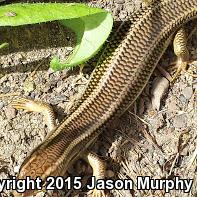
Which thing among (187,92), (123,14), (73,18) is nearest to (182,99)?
(187,92)

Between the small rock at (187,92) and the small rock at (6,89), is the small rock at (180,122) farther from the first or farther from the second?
the small rock at (6,89)

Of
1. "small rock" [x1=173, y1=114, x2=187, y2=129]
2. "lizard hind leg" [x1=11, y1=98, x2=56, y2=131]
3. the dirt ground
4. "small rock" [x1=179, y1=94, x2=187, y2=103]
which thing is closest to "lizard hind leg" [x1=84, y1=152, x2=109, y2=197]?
the dirt ground

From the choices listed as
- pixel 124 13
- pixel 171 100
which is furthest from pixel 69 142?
pixel 124 13

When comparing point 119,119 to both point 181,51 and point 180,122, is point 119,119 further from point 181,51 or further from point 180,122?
point 181,51

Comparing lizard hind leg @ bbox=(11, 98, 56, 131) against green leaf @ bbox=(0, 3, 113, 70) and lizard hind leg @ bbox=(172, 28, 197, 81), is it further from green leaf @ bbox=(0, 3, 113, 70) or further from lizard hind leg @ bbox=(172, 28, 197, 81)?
lizard hind leg @ bbox=(172, 28, 197, 81)

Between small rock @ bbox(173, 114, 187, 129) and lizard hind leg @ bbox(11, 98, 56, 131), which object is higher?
lizard hind leg @ bbox(11, 98, 56, 131)

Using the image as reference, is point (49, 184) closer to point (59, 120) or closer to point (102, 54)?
point (59, 120)
